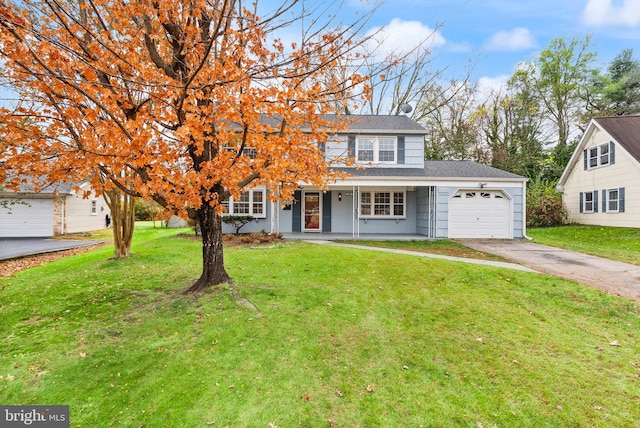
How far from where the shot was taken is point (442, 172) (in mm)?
14844

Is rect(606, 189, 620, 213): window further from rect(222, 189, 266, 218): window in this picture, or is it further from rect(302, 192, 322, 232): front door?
rect(222, 189, 266, 218): window

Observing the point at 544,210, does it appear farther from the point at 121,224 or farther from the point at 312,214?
the point at 121,224

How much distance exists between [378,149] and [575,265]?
9193 mm

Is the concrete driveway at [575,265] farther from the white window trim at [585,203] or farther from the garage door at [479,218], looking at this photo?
the white window trim at [585,203]

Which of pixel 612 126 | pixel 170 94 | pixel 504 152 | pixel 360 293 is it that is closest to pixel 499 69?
pixel 504 152

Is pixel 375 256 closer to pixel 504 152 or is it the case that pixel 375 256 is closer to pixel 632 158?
pixel 632 158

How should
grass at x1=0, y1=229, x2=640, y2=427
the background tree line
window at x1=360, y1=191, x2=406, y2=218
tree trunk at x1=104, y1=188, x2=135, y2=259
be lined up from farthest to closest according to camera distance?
the background tree line, window at x1=360, y1=191, x2=406, y2=218, tree trunk at x1=104, y1=188, x2=135, y2=259, grass at x1=0, y1=229, x2=640, y2=427

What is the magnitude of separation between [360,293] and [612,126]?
19.7 metres

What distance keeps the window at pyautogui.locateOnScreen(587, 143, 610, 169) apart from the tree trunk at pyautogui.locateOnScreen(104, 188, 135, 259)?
22566 millimetres

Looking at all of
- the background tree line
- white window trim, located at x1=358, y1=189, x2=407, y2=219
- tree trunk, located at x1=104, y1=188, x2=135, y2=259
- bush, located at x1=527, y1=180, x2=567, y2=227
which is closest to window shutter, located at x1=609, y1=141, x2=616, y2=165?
bush, located at x1=527, y1=180, x2=567, y2=227

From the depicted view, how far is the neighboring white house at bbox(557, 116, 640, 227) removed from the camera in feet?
51.1

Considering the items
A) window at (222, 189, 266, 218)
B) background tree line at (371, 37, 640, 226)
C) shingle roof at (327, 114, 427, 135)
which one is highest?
background tree line at (371, 37, 640, 226)

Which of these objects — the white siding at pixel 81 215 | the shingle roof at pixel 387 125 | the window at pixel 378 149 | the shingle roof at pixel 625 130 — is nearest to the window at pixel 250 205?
the window at pixel 378 149

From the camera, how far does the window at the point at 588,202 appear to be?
18.3 metres
